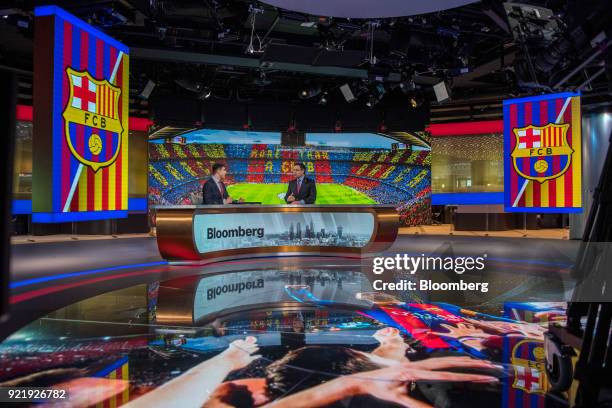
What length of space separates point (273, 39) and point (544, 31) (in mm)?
4357

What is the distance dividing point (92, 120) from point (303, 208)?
3.09 m

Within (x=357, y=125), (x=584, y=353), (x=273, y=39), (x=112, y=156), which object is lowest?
(x=584, y=353)

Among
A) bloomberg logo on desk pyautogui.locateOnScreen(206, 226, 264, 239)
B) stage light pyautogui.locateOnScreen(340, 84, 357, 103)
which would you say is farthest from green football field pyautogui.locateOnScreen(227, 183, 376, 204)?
bloomberg logo on desk pyautogui.locateOnScreen(206, 226, 264, 239)

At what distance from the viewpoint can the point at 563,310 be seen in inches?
123

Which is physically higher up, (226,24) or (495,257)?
(226,24)

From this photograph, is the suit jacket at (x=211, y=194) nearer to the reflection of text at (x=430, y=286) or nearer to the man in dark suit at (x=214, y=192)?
the man in dark suit at (x=214, y=192)

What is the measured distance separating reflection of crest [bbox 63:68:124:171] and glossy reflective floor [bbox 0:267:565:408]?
1.77 m

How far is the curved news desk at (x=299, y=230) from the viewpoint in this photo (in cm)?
585

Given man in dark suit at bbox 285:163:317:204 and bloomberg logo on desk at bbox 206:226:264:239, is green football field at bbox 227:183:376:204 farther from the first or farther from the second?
bloomberg logo on desk at bbox 206:226:264:239

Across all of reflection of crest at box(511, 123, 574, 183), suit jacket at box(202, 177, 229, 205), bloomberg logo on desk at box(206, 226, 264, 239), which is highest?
reflection of crest at box(511, 123, 574, 183)

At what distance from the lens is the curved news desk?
585 centimetres

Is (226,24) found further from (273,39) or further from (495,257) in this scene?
(495,257)

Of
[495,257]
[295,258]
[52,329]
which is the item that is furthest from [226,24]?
[495,257]

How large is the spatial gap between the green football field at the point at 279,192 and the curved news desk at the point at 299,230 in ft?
16.3
